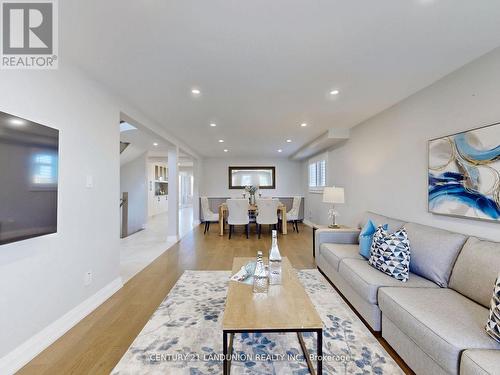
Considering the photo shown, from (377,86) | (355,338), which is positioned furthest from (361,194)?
(355,338)

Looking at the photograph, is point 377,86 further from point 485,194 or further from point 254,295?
point 254,295

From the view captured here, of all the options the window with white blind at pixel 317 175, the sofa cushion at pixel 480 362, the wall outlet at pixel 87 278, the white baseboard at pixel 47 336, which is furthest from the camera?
the window with white blind at pixel 317 175

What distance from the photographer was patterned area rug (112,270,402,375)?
157 centimetres

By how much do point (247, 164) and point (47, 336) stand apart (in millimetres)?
7218

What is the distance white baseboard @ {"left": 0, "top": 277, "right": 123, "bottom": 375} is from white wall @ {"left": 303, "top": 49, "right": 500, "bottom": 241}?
3.64 m

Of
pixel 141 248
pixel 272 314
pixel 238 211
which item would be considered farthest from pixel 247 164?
pixel 272 314

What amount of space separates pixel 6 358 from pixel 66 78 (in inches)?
85.8

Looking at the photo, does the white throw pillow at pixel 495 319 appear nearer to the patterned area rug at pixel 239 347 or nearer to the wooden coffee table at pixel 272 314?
the patterned area rug at pixel 239 347

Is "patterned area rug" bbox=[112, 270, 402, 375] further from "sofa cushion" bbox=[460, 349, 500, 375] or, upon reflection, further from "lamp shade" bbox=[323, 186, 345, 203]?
"lamp shade" bbox=[323, 186, 345, 203]

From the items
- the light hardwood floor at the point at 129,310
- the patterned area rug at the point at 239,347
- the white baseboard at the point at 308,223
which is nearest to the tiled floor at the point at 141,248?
the light hardwood floor at the point at 129,310

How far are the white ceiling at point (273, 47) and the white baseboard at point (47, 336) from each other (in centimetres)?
226

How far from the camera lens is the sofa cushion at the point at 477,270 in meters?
1.57

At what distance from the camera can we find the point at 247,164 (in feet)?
28.2
